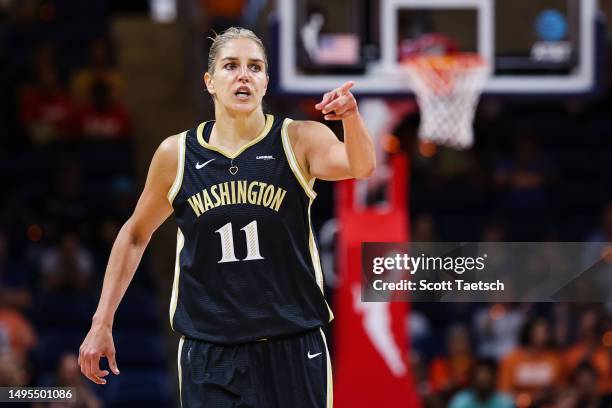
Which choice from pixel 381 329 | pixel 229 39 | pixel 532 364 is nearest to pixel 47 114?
pixel 381 329

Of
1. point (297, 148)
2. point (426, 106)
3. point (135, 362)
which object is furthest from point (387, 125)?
point (297, 148)

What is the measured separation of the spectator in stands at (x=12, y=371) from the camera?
22.1 ft

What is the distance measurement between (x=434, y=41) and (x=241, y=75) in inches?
183

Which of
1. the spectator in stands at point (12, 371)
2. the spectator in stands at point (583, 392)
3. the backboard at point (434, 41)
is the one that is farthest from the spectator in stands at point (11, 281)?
the spectator in stands at point (583, 392)

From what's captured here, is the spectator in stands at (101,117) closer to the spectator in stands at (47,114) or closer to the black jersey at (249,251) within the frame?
the spectator in stands at (47,114)

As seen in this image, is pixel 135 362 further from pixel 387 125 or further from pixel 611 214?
pixel 611 214

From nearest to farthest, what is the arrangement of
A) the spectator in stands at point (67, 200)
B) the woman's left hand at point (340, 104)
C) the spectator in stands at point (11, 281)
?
the woman's left hand at point (340, 104) → the spectator in stands at point (11, 281) → the spectator in stands at point (67, 200)

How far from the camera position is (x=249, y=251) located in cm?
419

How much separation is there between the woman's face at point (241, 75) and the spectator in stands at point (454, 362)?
4966mm

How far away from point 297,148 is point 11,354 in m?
4.01

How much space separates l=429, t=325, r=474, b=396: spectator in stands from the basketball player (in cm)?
481

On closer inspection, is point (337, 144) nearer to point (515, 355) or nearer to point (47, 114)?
point (515, 355)

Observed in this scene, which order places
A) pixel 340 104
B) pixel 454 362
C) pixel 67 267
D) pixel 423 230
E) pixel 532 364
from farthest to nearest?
1. pixel 423 230
2. pixel 67 267
3. pixel 454 362
4. pixel 532 364
5. pixel 340 104

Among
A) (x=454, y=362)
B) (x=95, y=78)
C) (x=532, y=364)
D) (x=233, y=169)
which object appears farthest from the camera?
(x=95, y=78)
